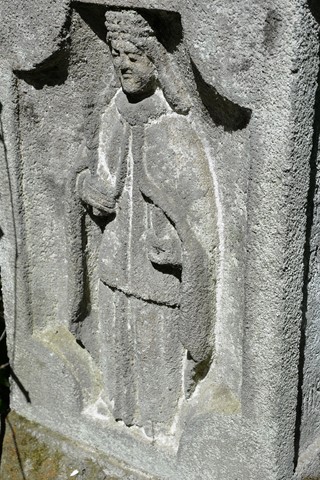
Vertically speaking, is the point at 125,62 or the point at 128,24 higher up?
the point at 128,24

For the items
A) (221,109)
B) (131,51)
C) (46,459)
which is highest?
(131,51)

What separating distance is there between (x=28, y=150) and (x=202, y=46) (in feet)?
2.61

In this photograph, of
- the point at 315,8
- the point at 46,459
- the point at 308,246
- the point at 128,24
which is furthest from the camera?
the point at 46,459

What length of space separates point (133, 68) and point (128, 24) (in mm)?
118

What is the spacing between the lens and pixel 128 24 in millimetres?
2148

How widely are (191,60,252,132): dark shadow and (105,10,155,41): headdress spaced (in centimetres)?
16

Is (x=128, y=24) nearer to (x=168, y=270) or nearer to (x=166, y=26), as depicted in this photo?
(x=166, y=26)

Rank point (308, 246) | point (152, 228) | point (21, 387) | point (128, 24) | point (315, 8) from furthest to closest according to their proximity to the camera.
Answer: point (21, 387) → point (152, 228) → point (308, 246) → point (128, 24) → point (315, 8)

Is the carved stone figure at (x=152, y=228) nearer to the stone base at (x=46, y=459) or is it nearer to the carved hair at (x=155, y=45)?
the carved hair at (x=155, y=45)

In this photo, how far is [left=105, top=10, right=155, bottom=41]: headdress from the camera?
213 cm

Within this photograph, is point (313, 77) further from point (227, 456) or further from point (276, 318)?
point (227, 456)

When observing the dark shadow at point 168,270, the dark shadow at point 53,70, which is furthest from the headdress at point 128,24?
the dark shadow at point 168,270

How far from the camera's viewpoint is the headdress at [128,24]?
7.00 ft

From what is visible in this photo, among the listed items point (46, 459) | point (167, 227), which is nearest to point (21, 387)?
point (46, 459)
